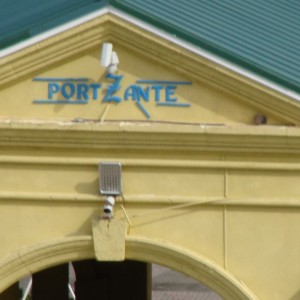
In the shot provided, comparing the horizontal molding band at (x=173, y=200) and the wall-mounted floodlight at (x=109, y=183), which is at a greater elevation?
the wall-mounted floodlight at (x=109, y=183)

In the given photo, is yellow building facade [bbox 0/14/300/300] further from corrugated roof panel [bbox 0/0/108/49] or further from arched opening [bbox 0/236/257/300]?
corrugated roof panel [bbox 0/0/108/49]

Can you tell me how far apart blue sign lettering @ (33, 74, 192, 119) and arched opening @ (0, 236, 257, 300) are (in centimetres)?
161

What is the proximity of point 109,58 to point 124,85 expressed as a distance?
17.6 inches

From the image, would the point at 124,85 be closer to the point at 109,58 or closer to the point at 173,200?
the point at 109,58

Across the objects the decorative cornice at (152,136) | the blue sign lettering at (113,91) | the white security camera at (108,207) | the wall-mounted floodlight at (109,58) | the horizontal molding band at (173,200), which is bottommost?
the white security camera at (108,207)

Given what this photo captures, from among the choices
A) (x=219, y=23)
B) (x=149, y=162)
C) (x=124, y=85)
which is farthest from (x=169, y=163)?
(x=219, y=23)

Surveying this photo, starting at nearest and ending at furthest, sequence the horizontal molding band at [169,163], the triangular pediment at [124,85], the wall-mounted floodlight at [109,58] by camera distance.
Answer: the wall-mounted floodlight at [109,58] → the triangular pediment at [124,85] → the horizontal molding band at [169,163]

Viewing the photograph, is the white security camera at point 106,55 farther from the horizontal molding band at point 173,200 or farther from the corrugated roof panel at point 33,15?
the horizontal molding band at point 173,200

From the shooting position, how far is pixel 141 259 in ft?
59.6

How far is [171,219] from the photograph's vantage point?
18.1m

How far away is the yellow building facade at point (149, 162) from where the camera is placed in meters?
17.9

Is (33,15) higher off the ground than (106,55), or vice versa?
(33,15)

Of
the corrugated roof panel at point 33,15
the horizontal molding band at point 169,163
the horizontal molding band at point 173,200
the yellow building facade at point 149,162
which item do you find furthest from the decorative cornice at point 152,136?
the corrugated roof panel at point 33,15

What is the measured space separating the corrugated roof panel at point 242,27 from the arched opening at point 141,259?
2371 millimetres
